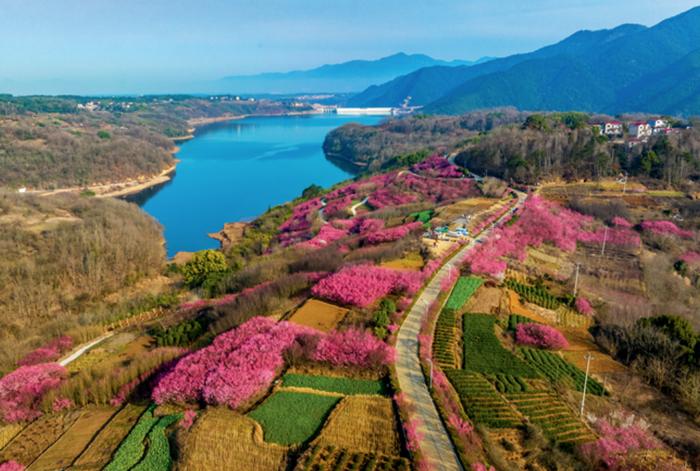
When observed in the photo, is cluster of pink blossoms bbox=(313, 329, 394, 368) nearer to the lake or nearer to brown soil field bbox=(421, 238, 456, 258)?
brown soil field bbox=(421, 238, 456, 258)

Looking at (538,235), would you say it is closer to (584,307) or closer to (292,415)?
(584,307)

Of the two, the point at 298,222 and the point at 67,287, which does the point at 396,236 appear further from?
the point at 67,287

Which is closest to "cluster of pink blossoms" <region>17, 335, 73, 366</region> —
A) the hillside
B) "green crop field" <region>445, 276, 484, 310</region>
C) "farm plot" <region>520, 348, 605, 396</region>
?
the hillside

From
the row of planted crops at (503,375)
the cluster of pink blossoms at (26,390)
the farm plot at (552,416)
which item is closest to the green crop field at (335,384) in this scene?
the row of planted crops at (503,375)

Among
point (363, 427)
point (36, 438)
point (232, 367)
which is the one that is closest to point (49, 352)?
point (36, 438)

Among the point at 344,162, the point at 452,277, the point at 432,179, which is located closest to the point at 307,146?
the point at 344,162

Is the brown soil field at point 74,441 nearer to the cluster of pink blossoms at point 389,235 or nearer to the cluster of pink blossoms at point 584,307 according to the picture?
the cluster of pink blossoms at point 389,235
